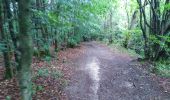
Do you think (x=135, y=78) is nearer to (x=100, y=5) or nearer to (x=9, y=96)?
(x=9, y=96)

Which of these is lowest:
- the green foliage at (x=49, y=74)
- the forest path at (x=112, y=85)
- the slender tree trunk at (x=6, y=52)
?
the forest path at (x=112, y=85)

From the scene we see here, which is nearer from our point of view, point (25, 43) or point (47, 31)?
point (25, 43)

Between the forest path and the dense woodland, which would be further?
the forest path

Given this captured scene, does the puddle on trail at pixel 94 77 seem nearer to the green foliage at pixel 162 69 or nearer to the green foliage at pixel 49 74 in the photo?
the green foliage at pixel 49 74

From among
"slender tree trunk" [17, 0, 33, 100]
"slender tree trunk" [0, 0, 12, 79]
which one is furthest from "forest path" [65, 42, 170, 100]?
"slender tree trunk" [17, 0, 33, 100]

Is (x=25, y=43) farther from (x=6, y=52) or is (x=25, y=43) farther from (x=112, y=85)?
(x=112, y=85)

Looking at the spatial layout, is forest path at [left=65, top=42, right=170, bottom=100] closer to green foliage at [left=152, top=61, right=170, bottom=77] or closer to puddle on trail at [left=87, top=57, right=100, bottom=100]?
puddle on trail at [left=87, top=57, right=100, bottom=100]

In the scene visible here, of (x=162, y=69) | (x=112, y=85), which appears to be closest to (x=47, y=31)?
(x=112, y=85)

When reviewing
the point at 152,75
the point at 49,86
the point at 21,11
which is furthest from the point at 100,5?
the point at 21,11

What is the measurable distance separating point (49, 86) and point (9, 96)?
2009 millimetres

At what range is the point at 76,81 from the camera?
11.1 metres

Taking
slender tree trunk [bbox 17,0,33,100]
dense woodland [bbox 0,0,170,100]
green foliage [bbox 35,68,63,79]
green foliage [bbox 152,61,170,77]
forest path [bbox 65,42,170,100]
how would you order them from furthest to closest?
green foliage [bbox 152,61,170,77], green foliage [bbox 35,68,63,79], forest path [bbox 65,42,170,100], dense woodland [bbox 0,0,170,100], slender tree trunk [bbox 17,0,33,100]

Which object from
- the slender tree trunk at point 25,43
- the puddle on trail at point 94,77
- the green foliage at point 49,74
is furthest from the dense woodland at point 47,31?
the puddle on trail at point 94,77

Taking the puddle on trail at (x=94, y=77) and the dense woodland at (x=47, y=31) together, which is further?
the puddle on trail at (x=94, y=77)
